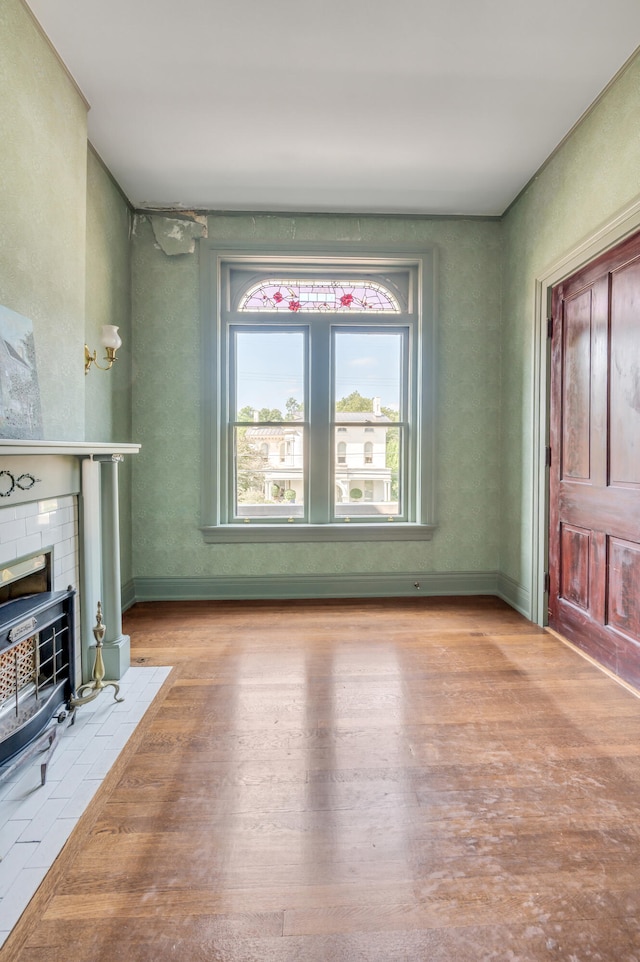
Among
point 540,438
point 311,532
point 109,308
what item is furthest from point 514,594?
point 109,308

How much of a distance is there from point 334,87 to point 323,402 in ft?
6.53

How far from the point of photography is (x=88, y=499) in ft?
7.88

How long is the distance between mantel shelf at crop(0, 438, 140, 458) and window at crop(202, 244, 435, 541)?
1358 mm

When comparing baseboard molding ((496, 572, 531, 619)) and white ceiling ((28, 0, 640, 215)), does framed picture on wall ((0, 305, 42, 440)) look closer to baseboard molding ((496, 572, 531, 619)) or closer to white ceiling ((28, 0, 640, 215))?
white ceiling ((28, 0, 640, 215))

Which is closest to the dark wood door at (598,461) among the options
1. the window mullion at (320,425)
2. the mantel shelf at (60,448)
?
the window mullion at (320,425)

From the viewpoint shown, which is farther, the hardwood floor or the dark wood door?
the dark wood door

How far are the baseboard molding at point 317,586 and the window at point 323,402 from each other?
1.14ft

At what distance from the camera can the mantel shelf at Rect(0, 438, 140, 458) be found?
1.59 metres

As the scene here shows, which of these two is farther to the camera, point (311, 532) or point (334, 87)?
point (311, 532)

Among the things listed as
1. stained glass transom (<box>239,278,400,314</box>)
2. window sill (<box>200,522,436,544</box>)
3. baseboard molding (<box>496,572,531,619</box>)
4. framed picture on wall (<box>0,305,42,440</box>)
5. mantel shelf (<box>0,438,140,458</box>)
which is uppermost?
stained glass transom (<box>239,278,400,314</box>)

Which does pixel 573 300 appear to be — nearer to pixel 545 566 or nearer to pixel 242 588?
pixel 545 566

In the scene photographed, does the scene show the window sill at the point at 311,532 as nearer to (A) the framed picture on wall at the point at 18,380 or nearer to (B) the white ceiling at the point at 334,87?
(A) the framed picture on wall at the point at 18,380

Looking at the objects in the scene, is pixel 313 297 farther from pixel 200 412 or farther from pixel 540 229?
pixel 540 229

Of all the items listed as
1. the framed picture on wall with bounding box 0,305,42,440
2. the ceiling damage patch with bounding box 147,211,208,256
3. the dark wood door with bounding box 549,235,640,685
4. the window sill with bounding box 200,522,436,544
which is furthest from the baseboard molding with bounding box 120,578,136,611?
the dark wood door with bounding box 549,235,640,685
